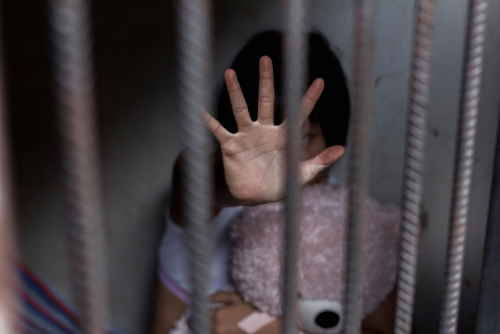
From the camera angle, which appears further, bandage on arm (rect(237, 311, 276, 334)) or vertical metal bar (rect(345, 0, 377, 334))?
bandage on arm (rect(237, 311, 276, 334))

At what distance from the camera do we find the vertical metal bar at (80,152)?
21cm

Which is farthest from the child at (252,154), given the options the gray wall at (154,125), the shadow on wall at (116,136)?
the shadow on wall at (116,136)

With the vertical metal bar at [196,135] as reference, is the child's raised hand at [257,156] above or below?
below

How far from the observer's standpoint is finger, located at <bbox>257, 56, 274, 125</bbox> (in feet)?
1.57

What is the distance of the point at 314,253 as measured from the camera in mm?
862

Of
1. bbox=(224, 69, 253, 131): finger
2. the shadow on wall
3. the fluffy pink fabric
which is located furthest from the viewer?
the shadow on wall

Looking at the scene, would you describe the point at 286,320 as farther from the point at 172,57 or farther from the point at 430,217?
the point at 172,57

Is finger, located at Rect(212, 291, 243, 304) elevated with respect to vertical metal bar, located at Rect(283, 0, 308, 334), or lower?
lower

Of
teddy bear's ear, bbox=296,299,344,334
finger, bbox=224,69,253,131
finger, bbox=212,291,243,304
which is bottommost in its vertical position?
finger, bbox=212,291,243,304

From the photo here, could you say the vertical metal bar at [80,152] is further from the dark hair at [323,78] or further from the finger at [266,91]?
the dark hair at [323,78]

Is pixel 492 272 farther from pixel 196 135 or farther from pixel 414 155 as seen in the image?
pixel 196 135

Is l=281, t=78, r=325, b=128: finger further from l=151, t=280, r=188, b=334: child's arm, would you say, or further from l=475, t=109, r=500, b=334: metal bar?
l=151, t=280, r=188, b=334: child's arm

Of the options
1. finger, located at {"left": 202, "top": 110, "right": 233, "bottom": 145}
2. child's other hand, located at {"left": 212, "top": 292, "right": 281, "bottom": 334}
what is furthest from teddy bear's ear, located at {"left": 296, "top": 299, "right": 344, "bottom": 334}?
finger, located at {"left": 202, "top": 110, "right": 233, "bottom": 145}

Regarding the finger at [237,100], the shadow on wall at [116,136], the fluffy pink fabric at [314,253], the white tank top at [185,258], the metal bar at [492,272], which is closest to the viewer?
the metal bar at [492,272]
